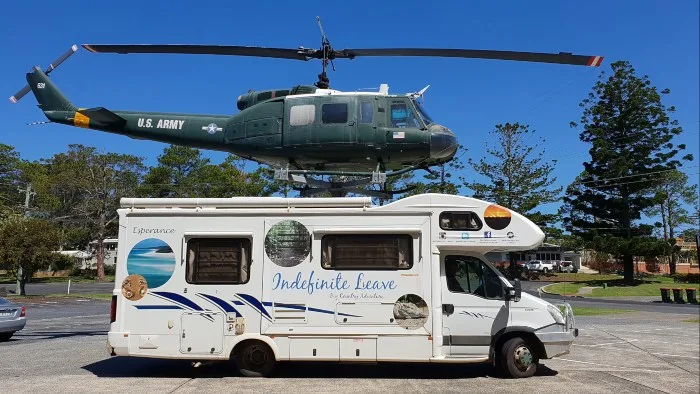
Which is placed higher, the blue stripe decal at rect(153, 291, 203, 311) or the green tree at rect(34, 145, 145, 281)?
the green tree at rect(34, 145, 145, 281)

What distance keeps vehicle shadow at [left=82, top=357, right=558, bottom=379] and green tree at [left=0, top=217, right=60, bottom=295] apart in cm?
2575

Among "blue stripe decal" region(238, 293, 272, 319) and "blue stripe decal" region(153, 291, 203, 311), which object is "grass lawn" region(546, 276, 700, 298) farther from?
"blue stripe decal" region(153, 291, 203, 311)

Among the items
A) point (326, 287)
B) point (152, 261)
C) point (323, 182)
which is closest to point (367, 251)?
point (326, 287)

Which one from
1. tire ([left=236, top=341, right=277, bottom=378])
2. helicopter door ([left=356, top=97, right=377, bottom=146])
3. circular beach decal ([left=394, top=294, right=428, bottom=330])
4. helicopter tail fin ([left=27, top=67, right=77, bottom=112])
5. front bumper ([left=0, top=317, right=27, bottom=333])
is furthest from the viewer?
helicopter tail fin ([left=27, top=67, right=77, bottom=112])

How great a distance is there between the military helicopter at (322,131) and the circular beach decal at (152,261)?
3.72m

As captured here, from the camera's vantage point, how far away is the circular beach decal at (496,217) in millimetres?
8562

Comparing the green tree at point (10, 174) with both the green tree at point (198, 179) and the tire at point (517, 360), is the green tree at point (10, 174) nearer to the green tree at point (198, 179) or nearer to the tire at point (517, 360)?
the green tree at point (198, 179)

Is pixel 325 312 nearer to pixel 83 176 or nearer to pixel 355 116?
pixel 355 116


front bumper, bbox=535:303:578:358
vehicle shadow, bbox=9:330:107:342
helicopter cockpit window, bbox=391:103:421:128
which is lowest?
vehicle shadow, bbox=9:330:107:342

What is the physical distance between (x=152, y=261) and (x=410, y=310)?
14.0 ft

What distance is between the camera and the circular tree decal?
28.0 ft

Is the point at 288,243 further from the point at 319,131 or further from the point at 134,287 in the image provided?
the point at 319,131

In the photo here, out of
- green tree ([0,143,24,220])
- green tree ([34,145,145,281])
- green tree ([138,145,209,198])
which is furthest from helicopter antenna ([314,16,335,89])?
green tree ([0,143,24,220])

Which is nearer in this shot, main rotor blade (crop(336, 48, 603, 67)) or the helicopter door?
main rotor blade (crop(336, 48, 603, 67))
